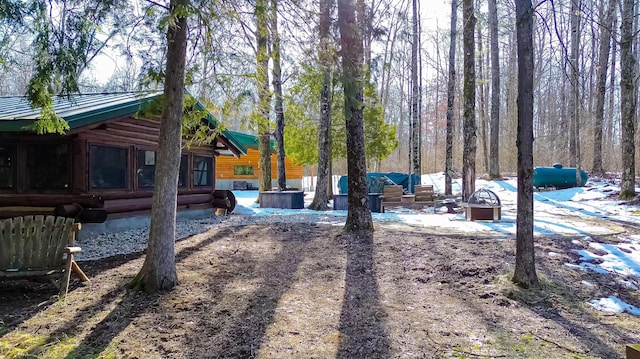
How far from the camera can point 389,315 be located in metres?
3.94

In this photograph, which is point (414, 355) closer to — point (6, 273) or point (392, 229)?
point (6, 273)

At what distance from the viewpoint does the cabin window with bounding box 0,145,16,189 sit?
8375mm

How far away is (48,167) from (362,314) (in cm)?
763

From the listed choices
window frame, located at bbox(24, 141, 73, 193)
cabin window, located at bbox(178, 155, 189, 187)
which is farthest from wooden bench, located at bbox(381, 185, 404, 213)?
window frame, located at bbox(24, 141, 73, 193)

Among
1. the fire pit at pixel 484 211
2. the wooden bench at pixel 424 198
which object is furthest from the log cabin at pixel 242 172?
the fire pit at pixel 484 211

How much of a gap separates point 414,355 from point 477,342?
634 mm

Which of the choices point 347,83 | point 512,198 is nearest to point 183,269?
point 347,83

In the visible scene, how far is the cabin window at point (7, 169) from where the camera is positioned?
27.5ft

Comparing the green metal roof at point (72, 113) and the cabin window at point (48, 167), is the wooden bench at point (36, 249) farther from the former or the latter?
the cabin window at point (48, 167)

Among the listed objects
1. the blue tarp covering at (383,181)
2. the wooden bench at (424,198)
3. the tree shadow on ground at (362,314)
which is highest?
the blue tarp covering at (383,181)

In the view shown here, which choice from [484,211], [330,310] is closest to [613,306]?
[330,310]

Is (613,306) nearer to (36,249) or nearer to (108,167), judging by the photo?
(36,249)

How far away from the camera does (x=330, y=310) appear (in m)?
4.09

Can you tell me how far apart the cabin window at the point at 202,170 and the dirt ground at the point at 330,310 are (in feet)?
20.4
